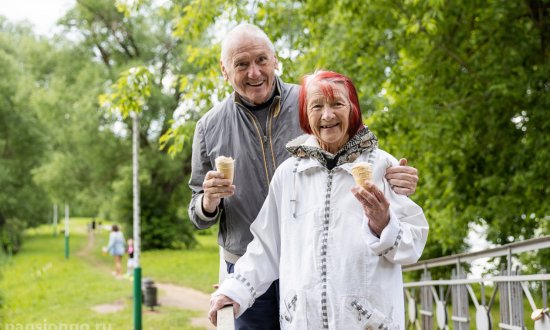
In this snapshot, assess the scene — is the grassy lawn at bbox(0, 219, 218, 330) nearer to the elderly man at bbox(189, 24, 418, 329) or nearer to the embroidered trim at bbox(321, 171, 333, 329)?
the elderly man at bbox(189, 24, 418, 329)

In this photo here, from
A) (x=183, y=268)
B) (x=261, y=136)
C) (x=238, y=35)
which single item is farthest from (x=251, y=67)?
(x=183, y=268)

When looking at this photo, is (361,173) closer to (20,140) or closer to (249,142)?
(249,142)

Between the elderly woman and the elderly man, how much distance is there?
1.20 ft

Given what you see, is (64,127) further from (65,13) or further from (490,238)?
(490,238)

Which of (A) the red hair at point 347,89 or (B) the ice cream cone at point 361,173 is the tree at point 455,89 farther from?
(B) the ice cream cone at point 361,173

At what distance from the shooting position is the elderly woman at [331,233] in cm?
241

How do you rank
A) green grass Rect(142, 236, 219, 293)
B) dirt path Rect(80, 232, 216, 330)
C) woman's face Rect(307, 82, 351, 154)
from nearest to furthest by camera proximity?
woman's face Rect(307, 82, 351, 154), dirt path Rect(80, 232, 216, 330), green grass Rect(142, 236, 219, 293)

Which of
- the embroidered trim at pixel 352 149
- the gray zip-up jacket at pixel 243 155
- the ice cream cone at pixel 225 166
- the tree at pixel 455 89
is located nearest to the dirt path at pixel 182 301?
the tree at pixel 455 89

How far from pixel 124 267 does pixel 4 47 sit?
1804cm

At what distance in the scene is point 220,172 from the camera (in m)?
2.76

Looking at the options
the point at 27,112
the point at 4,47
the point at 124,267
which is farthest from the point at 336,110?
the point at 4,47

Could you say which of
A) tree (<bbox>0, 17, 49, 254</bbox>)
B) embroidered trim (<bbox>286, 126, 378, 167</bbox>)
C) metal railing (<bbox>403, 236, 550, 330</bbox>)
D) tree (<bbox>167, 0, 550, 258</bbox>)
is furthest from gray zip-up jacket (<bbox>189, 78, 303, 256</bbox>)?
tree (<bbox>0, 17, 49, 254</bbox>)

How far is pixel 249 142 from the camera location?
3146mm

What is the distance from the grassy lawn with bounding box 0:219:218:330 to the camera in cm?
1256
